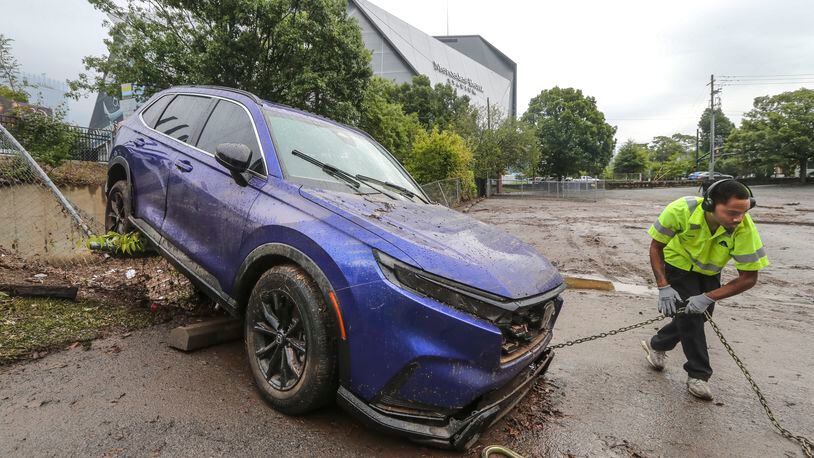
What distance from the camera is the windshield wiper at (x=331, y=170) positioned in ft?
9.82

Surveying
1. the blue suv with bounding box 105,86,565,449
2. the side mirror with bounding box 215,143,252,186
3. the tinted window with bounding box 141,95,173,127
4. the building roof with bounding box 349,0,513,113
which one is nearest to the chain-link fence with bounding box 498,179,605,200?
the building roof with bounding box 349,0,513,113

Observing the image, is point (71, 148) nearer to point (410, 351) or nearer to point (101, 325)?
point (101, 325)

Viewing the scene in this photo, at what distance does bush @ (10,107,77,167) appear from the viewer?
10.2 metres

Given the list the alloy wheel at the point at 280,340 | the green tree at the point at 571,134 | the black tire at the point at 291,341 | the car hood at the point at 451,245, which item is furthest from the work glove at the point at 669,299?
the green tree at the point at 571,134

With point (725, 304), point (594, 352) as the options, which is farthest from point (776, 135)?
point (594, 352)

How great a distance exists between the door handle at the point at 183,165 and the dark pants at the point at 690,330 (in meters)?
3.94

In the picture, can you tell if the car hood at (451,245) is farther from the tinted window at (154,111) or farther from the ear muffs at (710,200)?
the tinted window at (154,111)

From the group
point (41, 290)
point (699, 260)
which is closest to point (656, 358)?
point (699, 260)

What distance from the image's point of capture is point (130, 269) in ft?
18.5

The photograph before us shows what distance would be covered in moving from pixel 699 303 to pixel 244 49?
1326 cm

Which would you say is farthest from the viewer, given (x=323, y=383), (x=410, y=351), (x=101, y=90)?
(x=101, y=90)

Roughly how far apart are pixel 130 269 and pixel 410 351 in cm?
523

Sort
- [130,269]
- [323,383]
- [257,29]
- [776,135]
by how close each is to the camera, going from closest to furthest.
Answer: [323,383] < [130,269] < [257,29] < [776,135]

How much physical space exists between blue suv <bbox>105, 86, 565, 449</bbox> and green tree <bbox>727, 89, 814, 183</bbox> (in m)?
65.8
